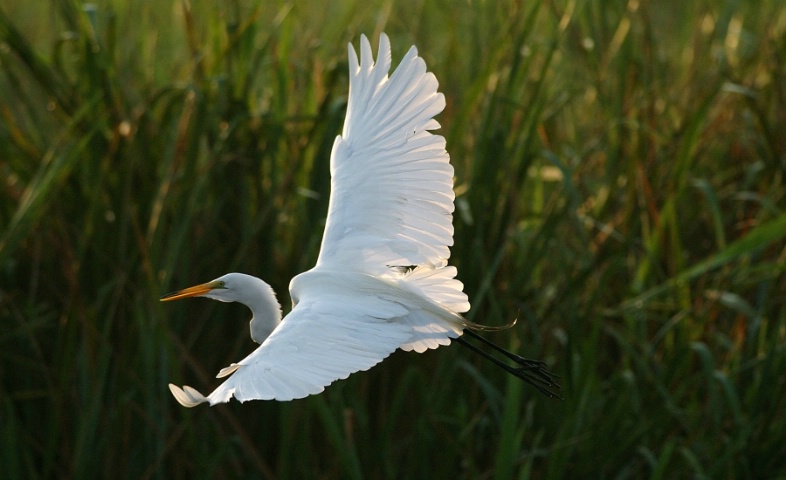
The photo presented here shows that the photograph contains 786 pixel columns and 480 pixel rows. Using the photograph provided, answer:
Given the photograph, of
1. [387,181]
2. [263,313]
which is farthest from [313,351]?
[387,181]

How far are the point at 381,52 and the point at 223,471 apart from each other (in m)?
1.23

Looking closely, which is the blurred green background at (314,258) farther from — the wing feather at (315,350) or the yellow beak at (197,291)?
the wing feather at (315,350)

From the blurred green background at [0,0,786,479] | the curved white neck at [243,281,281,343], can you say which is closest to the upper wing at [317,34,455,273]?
the curved white neck at [243,281,281,343]

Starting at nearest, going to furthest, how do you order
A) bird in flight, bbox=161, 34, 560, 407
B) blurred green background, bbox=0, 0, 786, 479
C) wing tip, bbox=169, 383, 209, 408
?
wing tip, bbox=169, 383, 209, 408 < bird in flight, bbox=161, 34, 560, 407 < blurred green background, bbox=0, 0, 786, 479

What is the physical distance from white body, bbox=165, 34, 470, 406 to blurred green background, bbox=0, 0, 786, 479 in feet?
1.31

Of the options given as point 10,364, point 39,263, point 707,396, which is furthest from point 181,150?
point 707,396

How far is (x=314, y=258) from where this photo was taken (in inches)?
114

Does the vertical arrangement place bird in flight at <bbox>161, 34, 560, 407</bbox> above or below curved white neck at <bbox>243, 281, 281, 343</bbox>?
above

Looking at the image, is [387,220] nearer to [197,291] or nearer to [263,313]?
[263,313]

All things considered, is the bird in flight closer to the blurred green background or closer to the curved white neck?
the curved white neck

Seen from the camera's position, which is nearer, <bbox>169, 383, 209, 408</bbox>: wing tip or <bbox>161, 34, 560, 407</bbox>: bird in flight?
<bbox>169, 383, 209, 408</bbox>: wing tip

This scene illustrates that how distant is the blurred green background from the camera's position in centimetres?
282

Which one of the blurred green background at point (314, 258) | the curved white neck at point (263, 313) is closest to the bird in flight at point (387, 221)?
the curved white neck at point (263, 313)

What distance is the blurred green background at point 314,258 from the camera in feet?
9.24
